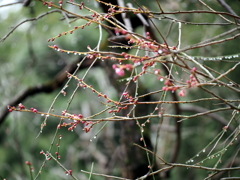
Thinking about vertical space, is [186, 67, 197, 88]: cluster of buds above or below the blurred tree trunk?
above

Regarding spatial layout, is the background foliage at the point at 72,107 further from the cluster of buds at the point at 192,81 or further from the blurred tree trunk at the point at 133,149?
the cluster of buds at the point at 192,81

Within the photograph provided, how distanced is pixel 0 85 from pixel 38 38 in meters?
1.15

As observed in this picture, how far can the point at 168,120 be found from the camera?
4680 millimetres

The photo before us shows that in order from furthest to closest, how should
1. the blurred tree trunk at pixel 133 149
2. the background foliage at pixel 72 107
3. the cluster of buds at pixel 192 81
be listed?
the background foliage at pixel 72 107, the blurred tree trunk at pixel 133 149, the cluster of buds at pixel 192 81

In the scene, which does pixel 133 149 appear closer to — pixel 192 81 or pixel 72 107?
pixel 192 81

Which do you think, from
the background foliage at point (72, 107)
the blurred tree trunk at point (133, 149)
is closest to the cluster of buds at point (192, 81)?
the blurred tree trunk at point (133, 149)

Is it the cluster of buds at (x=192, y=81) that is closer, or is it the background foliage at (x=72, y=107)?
the cluster of buds at (x=192, y=81)

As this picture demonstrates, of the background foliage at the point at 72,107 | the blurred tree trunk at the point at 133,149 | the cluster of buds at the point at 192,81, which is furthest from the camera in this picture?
the background foliage at the point at 72,107

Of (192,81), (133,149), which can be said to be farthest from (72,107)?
(192,81)

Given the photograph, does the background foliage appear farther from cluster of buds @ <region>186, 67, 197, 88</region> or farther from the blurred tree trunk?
cluster of buds @ <region>186, 67, 197, 88</region>

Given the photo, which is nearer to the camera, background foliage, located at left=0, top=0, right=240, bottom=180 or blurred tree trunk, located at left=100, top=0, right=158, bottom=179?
blurred tree trunk, located at left=100, top=0, right=158, bottom=179

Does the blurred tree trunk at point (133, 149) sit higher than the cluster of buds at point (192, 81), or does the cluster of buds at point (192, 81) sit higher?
the cluster of buds at point (192, 81)

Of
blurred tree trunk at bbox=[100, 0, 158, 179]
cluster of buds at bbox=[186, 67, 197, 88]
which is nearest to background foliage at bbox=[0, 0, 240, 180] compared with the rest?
blurred tree trunk at bbox=[100, 0, 158, 179]

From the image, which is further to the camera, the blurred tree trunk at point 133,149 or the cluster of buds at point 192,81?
the blurred tree trunk at point 133,149
